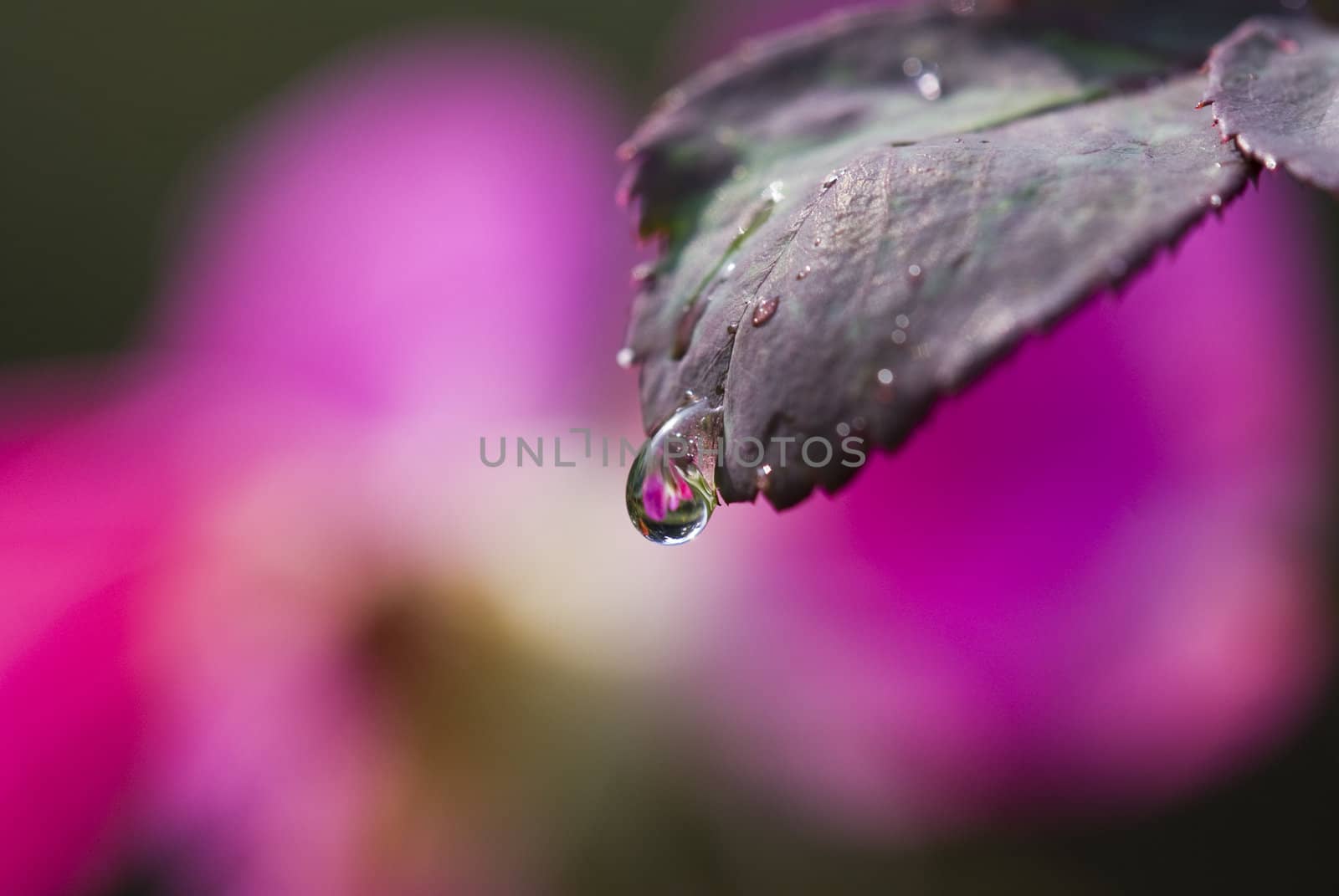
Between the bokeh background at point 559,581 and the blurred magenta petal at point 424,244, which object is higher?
the blurred magenta petal at point 424,244

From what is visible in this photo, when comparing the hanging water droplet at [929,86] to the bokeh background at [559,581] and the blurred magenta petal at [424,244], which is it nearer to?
the bokeh background at [559,581]

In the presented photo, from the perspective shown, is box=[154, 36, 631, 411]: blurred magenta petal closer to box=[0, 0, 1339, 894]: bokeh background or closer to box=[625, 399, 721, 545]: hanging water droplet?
box=[0, 0, 1339, 894]: bokeh background

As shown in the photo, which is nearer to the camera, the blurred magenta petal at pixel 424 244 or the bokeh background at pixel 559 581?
the bokeh background at pixel 559 581

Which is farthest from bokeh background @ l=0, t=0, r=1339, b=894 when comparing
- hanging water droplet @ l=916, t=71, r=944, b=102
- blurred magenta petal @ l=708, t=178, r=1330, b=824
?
hanging water droplet @ l=916, t=71, r=944, b=102

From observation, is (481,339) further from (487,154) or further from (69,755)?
(69,755)

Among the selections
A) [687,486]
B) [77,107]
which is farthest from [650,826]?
[77,107]

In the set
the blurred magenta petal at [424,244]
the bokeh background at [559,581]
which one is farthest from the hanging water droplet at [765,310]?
the blurred magenta petal at [424,244]

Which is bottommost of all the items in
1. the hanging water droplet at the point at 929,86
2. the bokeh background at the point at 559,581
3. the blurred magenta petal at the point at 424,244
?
the bokeh background at the point at 559,581

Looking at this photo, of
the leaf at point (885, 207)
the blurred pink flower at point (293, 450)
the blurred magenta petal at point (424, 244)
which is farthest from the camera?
the blurred magenta petal at point (424, 244)

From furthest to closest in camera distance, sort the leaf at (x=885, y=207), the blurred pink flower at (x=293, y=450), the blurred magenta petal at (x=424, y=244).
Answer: the blurred magenta petal at (x=424, y=244), the blurred pink flower at (x=293, y=450), the leaf at (x=885, y=207)
